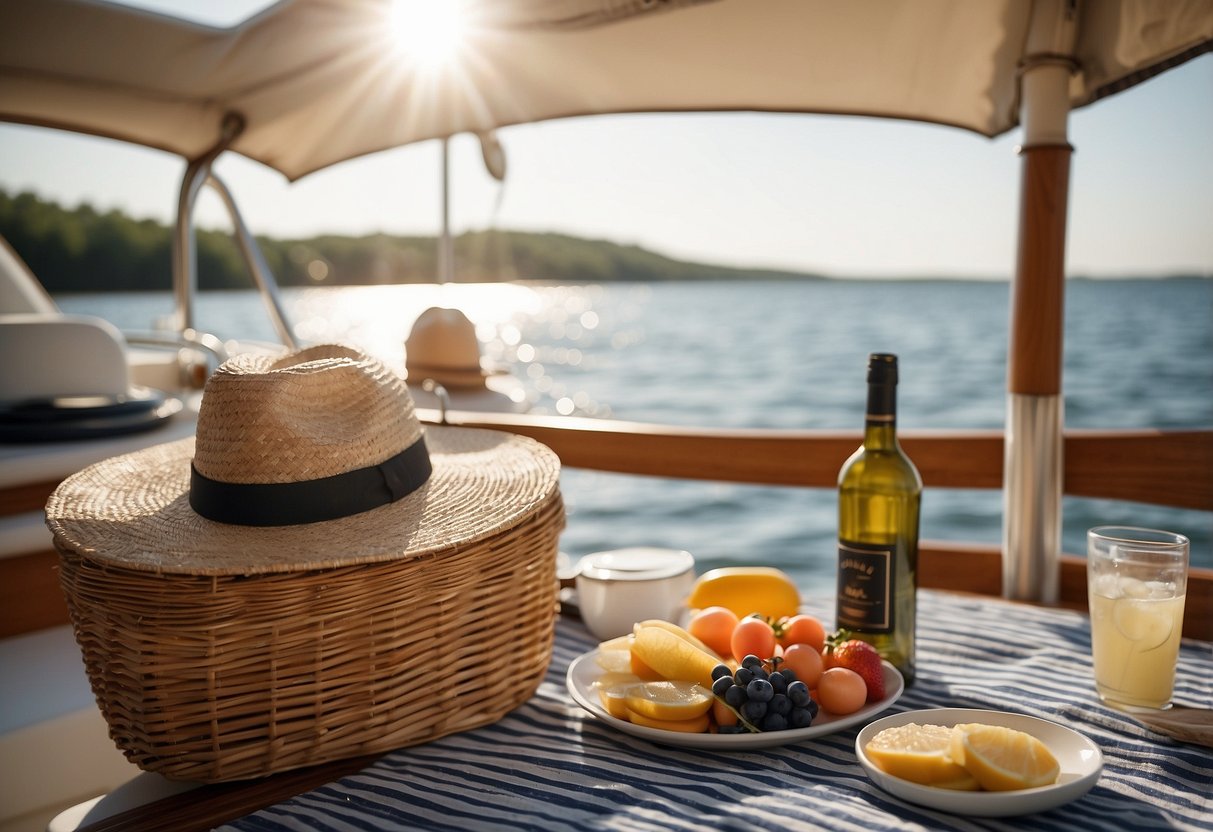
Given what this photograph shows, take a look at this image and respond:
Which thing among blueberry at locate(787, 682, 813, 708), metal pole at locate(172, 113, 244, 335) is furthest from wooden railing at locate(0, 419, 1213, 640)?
metal pole at locate(172, 113, 244, 335)

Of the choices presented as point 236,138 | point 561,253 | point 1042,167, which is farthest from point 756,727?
point 561,253

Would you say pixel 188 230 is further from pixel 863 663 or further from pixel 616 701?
pixel 863 663

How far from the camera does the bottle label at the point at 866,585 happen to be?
3.20 ft

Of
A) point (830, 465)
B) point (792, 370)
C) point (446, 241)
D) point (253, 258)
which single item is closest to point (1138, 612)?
point (830, 465)

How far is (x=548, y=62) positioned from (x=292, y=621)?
116cm

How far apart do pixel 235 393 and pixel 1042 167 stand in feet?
3.97

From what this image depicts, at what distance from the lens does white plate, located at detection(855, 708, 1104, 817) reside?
70cm

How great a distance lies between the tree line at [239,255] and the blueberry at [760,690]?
3.31 ft

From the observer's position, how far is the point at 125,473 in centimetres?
108

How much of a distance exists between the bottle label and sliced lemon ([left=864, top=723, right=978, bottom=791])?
0.62 ft

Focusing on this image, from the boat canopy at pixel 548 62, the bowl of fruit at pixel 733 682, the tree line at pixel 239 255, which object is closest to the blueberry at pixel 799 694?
the bowl of fruit at pixel 733 682

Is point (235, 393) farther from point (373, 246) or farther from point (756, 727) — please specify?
point (373, 246)

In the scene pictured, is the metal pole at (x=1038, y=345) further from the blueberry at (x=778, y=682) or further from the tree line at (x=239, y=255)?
the tree line at (x=239, y=255)

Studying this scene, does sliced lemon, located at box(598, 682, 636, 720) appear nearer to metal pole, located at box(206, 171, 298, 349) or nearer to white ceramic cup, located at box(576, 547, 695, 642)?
white ceramic cup, located at box(576, 547, 695, 642)
